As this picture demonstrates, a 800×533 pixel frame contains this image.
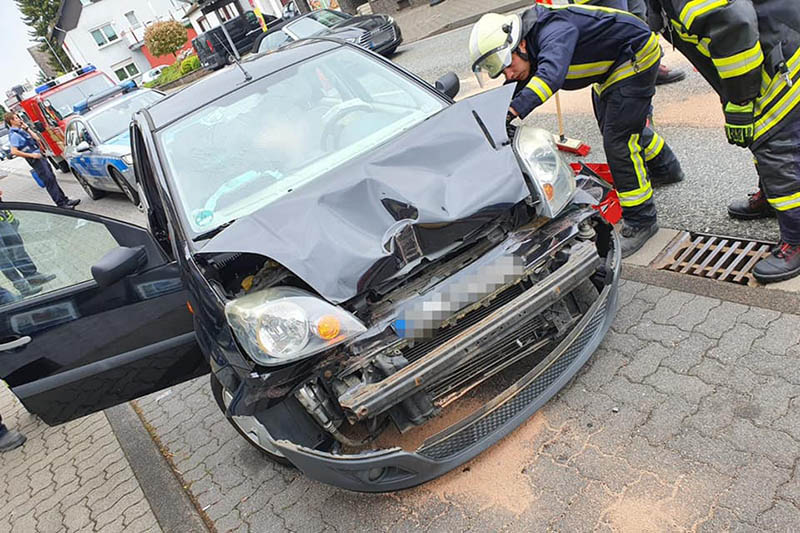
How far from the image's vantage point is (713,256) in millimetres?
3209

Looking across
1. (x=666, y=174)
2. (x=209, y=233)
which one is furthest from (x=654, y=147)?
(x=209, y=233)

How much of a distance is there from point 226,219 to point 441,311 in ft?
3.95

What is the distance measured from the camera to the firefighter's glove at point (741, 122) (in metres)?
2.59

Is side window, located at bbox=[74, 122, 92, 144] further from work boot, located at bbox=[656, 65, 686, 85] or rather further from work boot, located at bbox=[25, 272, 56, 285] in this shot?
work boot, located at bbox=[656, 65, 686, 85]

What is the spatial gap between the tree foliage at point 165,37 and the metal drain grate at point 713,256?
38063 mm

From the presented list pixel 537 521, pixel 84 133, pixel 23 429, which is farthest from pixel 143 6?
pixel 537 521

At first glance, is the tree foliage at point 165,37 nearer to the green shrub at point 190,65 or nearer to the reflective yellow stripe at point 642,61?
the green shrub at point 190,65

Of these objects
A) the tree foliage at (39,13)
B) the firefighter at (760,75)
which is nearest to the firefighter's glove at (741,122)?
the firefighter at (760,75)

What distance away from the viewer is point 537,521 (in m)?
2.15

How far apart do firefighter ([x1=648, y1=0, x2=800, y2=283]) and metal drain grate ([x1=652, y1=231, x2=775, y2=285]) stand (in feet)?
0.55

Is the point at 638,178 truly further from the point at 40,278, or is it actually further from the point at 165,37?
the point at 165,37

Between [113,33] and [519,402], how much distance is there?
53984 millimetres

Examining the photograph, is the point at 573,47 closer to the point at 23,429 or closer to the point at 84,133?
the point at 23,429

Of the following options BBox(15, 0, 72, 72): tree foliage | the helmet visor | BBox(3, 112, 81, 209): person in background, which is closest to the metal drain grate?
the helmet visor
